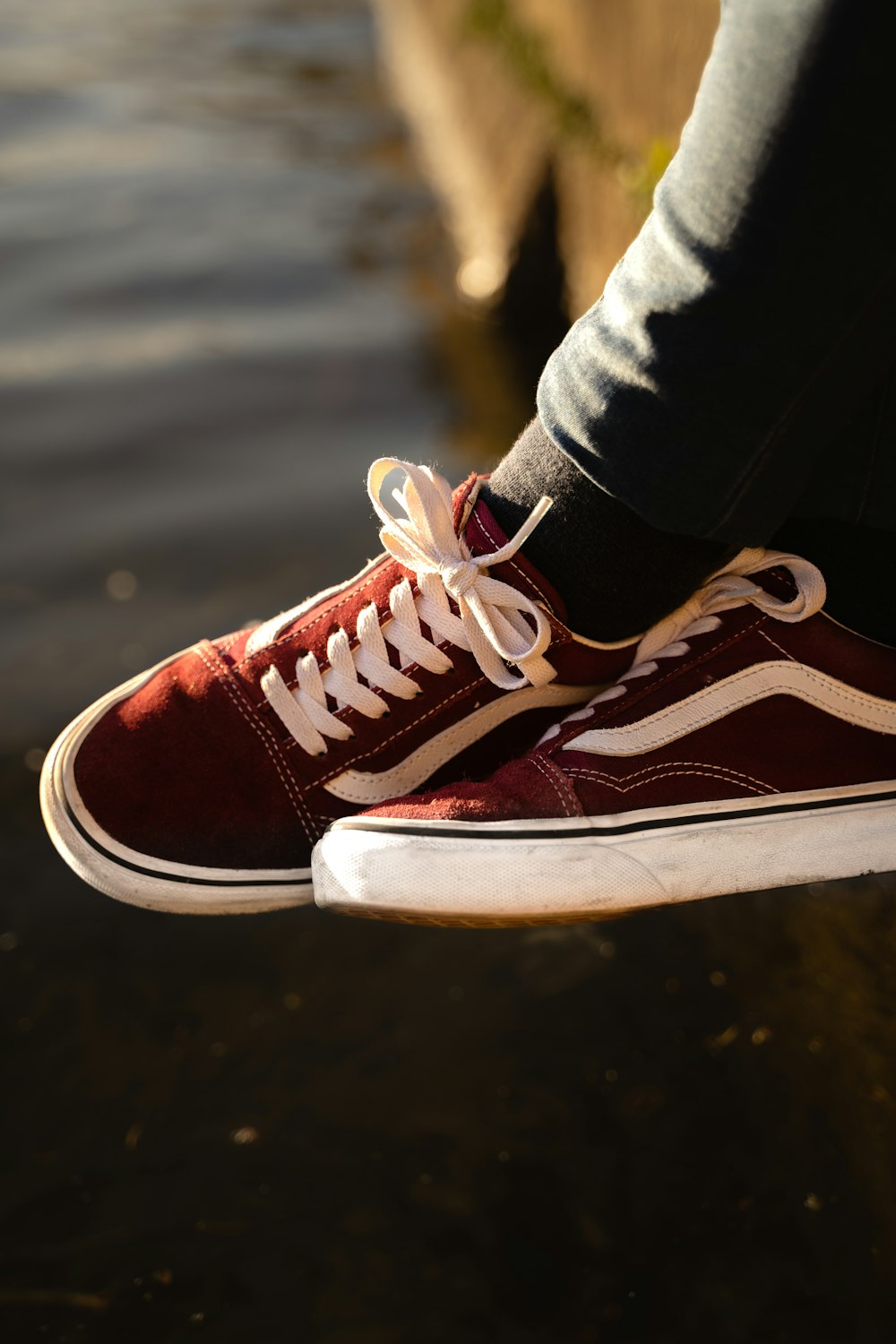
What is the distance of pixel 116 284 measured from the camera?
3.48m

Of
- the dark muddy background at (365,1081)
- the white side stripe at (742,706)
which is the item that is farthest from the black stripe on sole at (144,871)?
the white side stripe at (742,706)

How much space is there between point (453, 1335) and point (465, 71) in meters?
4.86

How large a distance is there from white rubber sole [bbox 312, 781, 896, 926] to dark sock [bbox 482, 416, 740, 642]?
0.22 metres

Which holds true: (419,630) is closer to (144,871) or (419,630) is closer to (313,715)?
(313,715)

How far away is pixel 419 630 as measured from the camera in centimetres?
124

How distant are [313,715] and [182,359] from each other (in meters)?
2.15

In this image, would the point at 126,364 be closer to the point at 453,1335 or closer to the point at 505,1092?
the point at 505,1092

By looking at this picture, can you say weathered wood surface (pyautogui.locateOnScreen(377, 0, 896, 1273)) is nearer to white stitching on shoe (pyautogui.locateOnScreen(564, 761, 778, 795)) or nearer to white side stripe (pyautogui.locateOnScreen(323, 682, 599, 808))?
white stitching on shoe (pyautogui.locateOnScreen(564, 761, 778, 795))

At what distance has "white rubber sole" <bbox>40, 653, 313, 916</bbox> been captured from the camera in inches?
47.4

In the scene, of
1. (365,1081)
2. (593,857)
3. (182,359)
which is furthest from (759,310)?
(182,359)

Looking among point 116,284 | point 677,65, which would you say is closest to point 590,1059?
point 677,65

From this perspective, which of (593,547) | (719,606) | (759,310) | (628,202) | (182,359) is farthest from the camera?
(182,359)

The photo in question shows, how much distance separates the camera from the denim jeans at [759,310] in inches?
35.0

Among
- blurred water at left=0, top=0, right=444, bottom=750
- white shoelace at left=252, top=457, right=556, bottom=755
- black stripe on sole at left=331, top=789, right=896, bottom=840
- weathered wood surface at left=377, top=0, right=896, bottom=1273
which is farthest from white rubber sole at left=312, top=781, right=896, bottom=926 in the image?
blurred water at left=0, top=0, right=444, bottom=750
